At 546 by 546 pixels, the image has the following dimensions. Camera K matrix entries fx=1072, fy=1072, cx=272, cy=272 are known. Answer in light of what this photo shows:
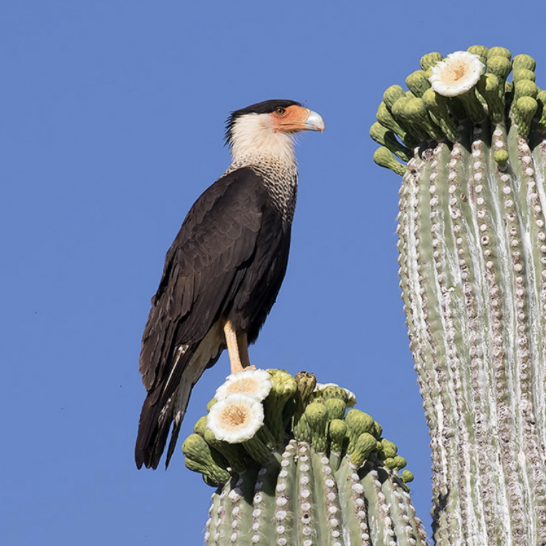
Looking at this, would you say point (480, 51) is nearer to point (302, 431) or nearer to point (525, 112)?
point (525, 112)

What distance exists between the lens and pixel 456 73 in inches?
204

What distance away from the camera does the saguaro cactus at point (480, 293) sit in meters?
4.72

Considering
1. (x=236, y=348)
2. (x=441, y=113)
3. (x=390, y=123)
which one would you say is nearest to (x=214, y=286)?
(x=236, y=348)

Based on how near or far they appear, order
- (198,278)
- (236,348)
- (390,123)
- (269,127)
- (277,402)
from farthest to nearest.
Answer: (269,127) < (198,278) < (236,348) < (390,123) < (277,402)

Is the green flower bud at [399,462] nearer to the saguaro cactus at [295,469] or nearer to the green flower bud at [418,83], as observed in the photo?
the saguaro cactus at [295,469]

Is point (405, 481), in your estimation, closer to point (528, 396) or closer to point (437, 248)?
point (528, 396)

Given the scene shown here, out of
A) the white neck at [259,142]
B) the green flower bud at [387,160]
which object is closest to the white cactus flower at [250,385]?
the green flower bud at [387,160]

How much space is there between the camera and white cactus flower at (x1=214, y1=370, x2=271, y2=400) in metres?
4.80

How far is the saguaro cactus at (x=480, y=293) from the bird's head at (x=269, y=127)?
9.40ft

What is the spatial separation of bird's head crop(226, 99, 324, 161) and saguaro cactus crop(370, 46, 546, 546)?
287 cm

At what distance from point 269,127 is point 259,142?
185mm

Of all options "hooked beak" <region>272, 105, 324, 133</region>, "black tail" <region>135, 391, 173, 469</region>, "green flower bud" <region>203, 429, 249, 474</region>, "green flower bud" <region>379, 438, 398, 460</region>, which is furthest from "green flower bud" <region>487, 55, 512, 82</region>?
"hooked beak" <region>272, 105, 324, 133</region>

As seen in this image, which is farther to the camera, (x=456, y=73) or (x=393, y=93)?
(x=393, y=93)

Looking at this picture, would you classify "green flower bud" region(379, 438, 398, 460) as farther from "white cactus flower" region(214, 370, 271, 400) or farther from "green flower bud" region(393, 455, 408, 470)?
"white cactus flower" region(214, 370, 271, 400)
